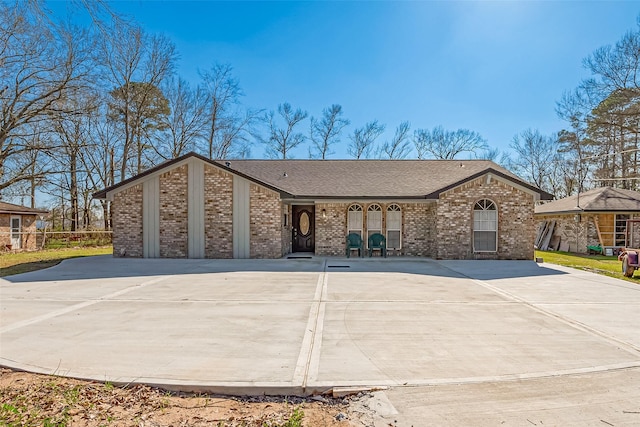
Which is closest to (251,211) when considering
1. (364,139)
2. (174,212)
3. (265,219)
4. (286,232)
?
(265,219)

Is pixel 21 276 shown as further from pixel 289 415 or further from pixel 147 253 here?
pixel 289 415

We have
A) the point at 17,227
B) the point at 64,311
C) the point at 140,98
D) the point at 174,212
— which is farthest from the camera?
the point at 140,98

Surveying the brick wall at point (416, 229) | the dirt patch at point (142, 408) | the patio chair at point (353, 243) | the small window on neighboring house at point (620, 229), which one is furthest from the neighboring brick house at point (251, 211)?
the dirt patch at point (142, 408)

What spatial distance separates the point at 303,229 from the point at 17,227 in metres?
16.7

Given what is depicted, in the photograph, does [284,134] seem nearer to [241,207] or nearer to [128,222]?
[241,207]

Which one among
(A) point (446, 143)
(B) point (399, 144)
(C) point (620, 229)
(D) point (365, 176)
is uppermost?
(A) point (446, 143)

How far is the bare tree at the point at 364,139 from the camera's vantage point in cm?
3528

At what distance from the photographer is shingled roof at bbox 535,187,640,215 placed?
1761 cm

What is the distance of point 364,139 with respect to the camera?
35375 millimetres

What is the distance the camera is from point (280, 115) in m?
33.9

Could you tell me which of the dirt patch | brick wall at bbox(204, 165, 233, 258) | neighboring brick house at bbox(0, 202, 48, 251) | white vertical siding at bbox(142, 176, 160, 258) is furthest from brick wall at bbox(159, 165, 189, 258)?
neighboring brick house at bbox(0, 202, 48, 251)

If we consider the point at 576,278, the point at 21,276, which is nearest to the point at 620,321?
the point at 576,278

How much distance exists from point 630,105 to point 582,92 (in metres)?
2.99

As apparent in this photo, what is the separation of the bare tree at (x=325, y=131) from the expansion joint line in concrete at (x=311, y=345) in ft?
90.9
